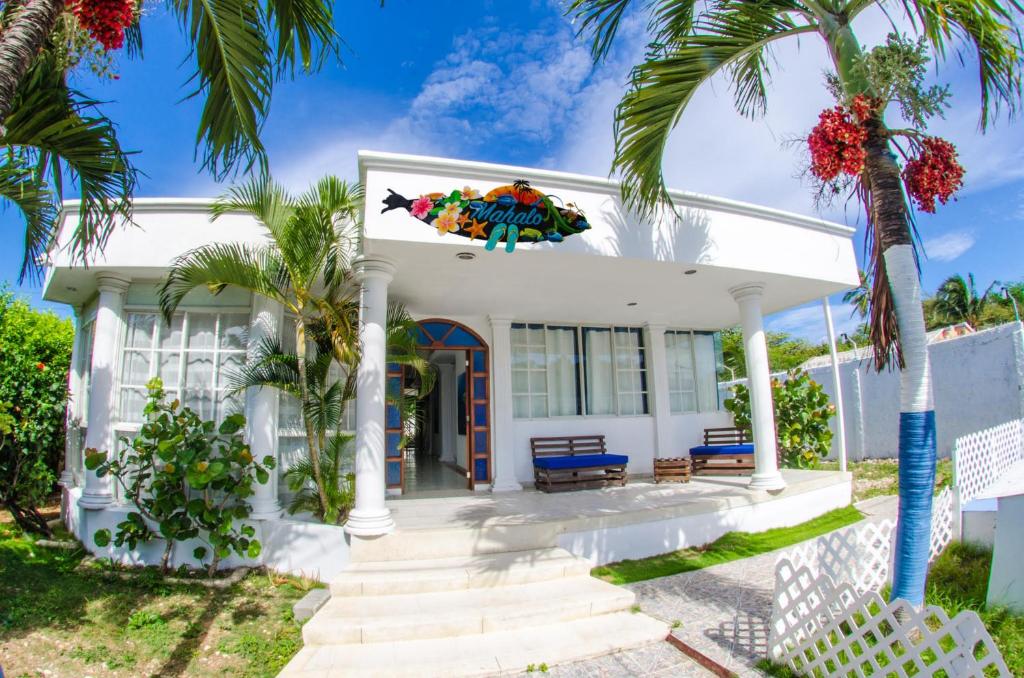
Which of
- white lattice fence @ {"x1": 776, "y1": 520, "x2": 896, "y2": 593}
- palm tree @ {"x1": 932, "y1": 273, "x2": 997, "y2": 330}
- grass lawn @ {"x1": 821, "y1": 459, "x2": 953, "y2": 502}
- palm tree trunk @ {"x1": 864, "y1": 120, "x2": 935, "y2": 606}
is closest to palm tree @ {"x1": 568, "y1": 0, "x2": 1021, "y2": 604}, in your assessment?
palm tree trunk @ {"x1": 864, "y1": 120, "x2": 935, "y2": 606}

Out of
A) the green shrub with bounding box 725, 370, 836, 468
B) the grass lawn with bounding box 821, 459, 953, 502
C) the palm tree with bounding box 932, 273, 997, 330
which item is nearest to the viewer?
the grass lawn with bounding box 821, 459, 953, 502

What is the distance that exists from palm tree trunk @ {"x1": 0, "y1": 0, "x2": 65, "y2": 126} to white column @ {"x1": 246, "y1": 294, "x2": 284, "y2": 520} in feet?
12.5

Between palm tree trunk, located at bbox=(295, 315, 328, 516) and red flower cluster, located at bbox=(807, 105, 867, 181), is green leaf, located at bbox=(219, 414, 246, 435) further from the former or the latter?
red flower cluster, located at bbox=(807, 105, 867, 181)

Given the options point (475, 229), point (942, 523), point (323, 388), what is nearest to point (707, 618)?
point (942, 523)

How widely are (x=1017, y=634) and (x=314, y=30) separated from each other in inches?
258

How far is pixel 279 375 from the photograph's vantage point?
19.0 feet

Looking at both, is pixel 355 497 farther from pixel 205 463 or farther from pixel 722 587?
pixel 722 587

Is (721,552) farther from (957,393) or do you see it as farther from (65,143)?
(957,393)

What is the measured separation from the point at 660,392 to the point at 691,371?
1.14m

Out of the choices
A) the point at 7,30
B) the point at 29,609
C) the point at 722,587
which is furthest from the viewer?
the point at 722,587

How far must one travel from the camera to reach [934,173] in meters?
3.58

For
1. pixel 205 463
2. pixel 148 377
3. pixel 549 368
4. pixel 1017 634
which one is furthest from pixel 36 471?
pixel 1017 634

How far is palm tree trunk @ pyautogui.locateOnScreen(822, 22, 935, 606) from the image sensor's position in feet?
11.2

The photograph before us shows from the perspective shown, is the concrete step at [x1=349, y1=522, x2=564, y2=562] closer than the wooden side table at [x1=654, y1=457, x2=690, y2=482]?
Yes
